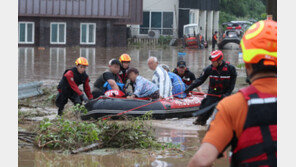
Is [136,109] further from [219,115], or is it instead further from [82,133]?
[219,115]

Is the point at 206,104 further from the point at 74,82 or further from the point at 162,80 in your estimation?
the point at 74,82

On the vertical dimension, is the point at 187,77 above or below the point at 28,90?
above

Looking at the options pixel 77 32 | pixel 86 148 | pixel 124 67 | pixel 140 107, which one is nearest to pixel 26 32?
pixel 77 32

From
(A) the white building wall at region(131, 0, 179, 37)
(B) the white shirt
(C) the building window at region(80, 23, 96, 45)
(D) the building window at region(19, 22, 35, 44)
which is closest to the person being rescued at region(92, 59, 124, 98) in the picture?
(B) the white shirt

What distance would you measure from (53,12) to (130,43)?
24.9ft

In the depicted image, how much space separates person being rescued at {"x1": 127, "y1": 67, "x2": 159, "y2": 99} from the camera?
11.5 m

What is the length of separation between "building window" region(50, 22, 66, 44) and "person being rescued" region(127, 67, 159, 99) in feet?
92.2

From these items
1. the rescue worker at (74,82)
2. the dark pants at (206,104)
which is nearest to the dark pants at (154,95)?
the rescue worker at (74,82)

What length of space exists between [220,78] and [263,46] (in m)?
7.28

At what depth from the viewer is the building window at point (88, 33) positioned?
129ft

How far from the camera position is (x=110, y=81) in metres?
11.5

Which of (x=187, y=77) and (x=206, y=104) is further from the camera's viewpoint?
(x=187, y=77)

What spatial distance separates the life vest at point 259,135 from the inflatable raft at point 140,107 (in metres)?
8.46

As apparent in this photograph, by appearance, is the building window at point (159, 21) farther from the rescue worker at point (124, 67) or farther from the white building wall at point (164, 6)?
the rescue worker at point (124, 67)
